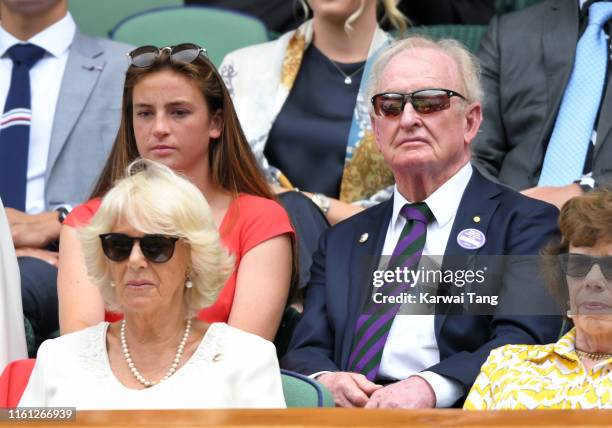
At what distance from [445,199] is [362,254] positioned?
0.28 m

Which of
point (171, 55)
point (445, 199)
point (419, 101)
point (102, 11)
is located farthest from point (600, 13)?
point (102, 11)

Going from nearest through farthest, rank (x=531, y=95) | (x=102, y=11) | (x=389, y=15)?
(x=531, y=95) < (x=389, y=15) < (x=102, y=11)

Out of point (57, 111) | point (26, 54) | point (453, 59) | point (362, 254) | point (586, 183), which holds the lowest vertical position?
point (362, 254)

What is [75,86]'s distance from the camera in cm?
491

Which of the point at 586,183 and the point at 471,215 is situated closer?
the point at 471,215

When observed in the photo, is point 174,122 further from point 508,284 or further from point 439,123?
point 508,284

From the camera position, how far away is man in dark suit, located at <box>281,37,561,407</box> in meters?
3.48

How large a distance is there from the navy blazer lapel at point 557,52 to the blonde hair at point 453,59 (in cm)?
67

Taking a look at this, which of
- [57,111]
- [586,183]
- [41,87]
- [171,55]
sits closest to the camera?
[171,55]

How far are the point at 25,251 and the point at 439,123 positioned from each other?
1455 millimetres

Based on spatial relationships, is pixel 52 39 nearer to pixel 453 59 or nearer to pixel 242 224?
pixel 242 224

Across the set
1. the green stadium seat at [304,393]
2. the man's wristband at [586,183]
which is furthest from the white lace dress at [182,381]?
the man's wristband at [586,183]

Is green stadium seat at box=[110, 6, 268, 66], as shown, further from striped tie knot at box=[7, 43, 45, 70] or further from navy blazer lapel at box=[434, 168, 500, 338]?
navy blazer lapel at box=[434, 168, 500, 338]

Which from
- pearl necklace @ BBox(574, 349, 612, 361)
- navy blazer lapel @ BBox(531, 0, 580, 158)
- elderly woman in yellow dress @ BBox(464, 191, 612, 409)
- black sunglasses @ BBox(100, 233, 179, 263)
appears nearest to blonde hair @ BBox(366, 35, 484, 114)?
navy blazer lapel @ BBox(531, 0, 580, 158)
